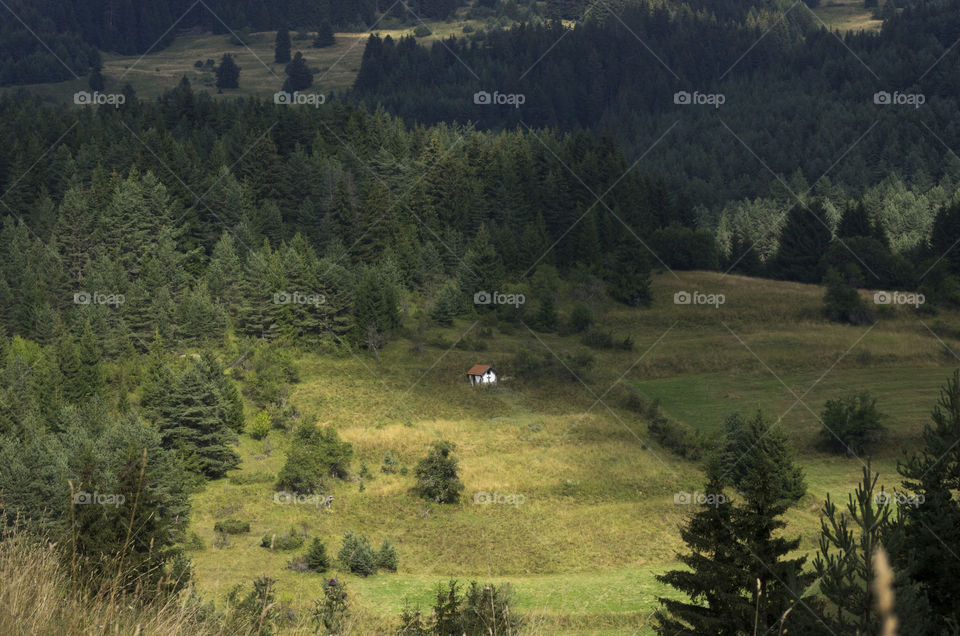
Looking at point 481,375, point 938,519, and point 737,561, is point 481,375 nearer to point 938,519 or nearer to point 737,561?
point 938,519

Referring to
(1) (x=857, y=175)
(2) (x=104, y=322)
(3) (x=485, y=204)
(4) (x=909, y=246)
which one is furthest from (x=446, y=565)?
(1) (x=857, y=175)

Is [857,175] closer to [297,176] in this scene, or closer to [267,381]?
[297,176]

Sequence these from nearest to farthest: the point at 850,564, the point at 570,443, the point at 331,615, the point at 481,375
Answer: the point at 850,564 < the point at 331,615 < the point at 570,443 < the point at 481,375

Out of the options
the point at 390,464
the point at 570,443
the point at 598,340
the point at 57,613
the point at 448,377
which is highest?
the point at 57,613

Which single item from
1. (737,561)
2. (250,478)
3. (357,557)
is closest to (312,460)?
(250,478)

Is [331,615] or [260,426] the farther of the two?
[260,426]

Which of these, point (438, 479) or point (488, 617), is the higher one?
point (488, 617)

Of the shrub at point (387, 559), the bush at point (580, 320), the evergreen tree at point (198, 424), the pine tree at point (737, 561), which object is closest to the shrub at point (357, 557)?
the shrub at point (387, 559)
